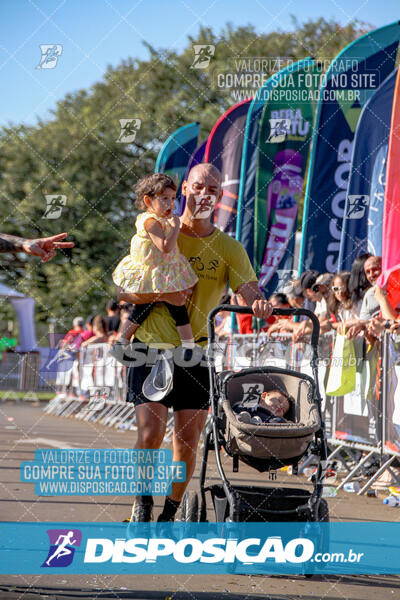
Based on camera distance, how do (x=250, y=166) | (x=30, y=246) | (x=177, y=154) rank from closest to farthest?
(x=30, y=246) → (x=250, y=166) → (x=177, y=154)

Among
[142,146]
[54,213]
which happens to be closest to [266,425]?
[54,213]

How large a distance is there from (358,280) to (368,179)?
2.23 m

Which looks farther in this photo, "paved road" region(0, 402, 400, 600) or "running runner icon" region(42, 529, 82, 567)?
"running runner icon" region(42, 529, 82, 567)

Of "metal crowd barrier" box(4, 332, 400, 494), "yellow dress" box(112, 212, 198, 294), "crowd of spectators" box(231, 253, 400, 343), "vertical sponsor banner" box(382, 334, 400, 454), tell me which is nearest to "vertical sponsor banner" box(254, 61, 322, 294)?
"metal crowd barrier" box(4, 332, 400, 494)

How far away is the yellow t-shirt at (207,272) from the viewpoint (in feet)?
17.0

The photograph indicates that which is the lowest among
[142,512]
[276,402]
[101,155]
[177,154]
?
[142,512]

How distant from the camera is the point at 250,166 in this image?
14.8m

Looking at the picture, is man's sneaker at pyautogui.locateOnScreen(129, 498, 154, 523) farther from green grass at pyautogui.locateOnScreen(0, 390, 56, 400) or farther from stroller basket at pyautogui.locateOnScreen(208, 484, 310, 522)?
green grass at pyautogui.locateOnScreen(0, 390, 56, 400)

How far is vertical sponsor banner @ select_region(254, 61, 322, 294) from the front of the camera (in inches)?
560

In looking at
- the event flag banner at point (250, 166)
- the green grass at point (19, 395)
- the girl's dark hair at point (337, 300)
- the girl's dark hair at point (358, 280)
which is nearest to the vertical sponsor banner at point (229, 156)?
the event flag banner at point (250, 166)

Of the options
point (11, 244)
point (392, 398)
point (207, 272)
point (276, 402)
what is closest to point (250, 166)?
point (392, 398)

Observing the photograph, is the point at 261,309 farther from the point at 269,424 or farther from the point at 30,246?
the point at 30,246

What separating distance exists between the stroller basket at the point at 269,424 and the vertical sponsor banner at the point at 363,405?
314 centimetres

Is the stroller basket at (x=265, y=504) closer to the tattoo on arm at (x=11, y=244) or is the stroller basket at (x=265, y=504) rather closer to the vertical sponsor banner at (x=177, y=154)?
the tattoo on arm at (x=11, y=244)
